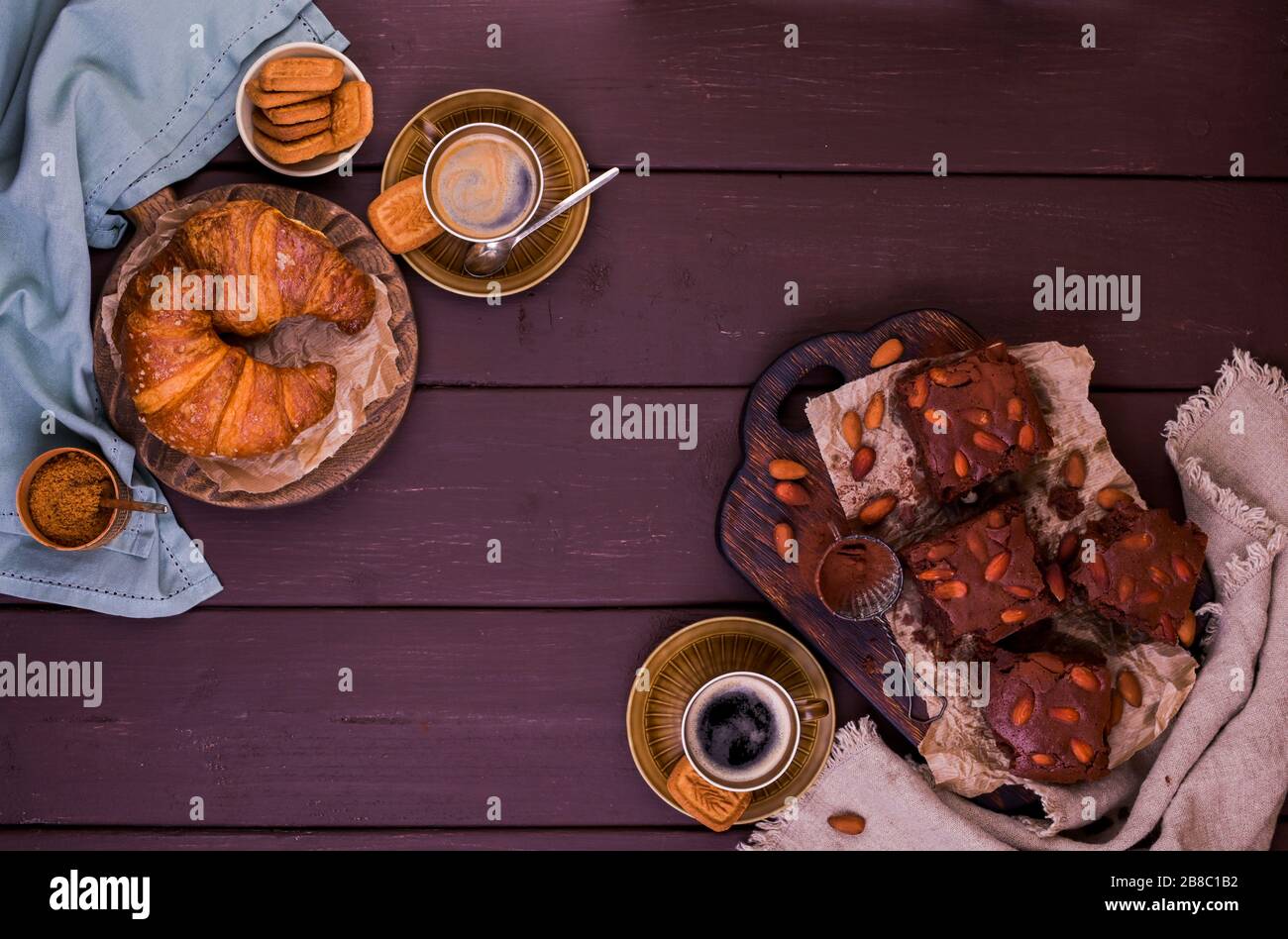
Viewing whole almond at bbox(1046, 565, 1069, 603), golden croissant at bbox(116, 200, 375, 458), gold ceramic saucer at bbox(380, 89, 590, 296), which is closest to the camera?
golden croissant at bbox(116, 200, 375, 458)

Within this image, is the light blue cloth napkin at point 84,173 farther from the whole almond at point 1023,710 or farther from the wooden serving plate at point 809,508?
the whole almond at point 1023,710

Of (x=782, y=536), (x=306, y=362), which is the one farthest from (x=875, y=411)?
(x=306, y=362)

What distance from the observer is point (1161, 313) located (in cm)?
190

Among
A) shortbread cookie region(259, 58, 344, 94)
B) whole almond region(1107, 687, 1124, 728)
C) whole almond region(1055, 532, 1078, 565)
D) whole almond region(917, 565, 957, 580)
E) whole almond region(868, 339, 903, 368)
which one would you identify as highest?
shortbread cookie region(259, 58, 344, 94)

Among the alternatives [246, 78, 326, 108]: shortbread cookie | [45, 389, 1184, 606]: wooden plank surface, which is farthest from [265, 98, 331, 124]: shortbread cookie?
[45, 389, 1184, 606]: wooden plank surface

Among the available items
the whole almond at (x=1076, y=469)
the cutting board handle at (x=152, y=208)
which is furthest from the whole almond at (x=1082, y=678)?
the cutting board handle at (x=152, y=208)

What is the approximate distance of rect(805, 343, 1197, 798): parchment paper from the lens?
5.66 ft

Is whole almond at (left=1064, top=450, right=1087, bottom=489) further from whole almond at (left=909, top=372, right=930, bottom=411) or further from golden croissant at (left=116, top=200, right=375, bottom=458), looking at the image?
golden croissant at (left=116, top=200, right=375, bottom=458)

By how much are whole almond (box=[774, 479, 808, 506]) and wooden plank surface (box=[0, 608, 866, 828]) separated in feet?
0.86

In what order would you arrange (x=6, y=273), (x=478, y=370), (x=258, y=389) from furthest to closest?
(x=478, y=370), (x=6, y=273), (x=258, y=389)

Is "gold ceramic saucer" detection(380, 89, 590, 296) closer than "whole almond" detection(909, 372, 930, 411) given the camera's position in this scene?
No

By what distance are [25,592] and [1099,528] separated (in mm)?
1938

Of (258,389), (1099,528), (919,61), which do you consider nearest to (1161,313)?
(1099,528)
